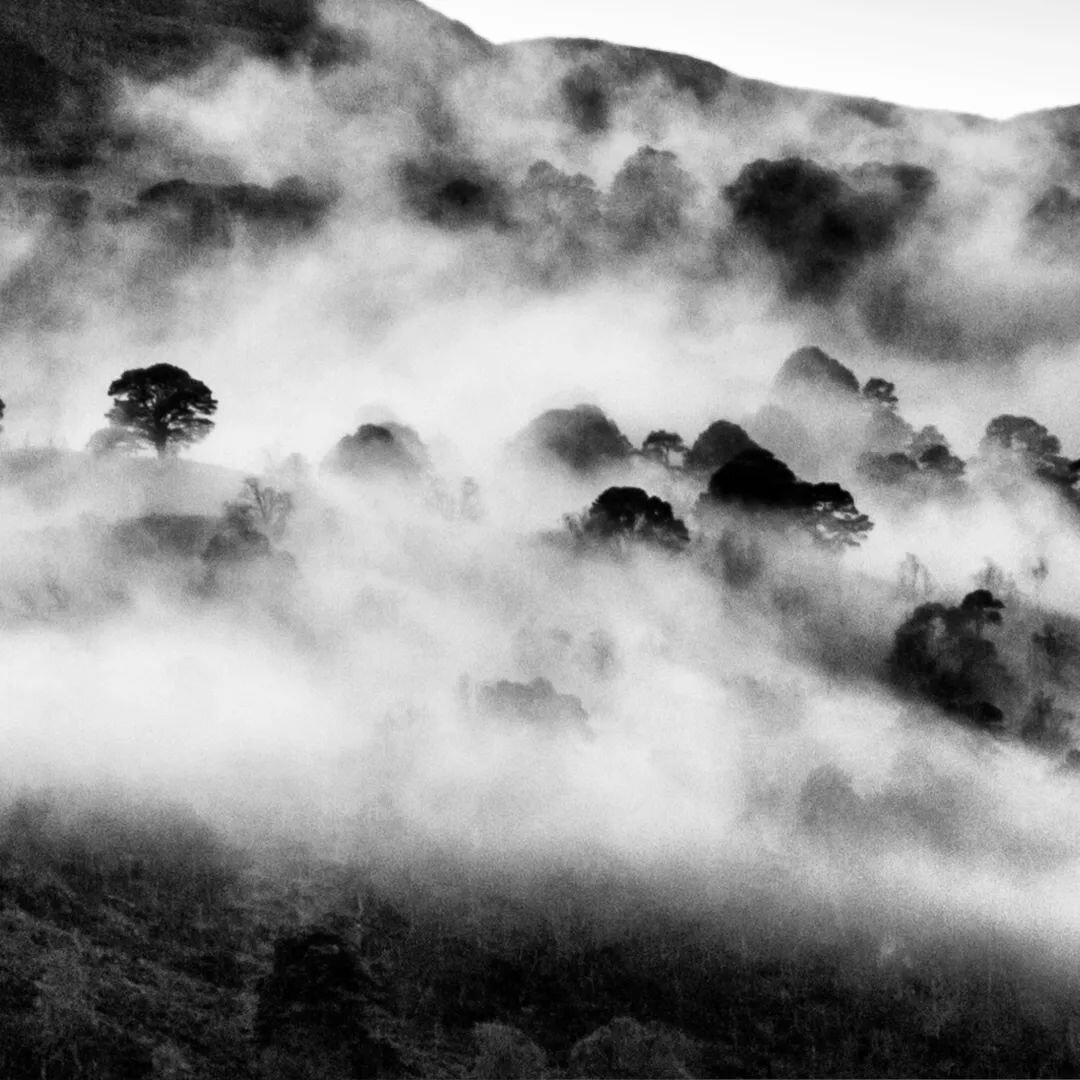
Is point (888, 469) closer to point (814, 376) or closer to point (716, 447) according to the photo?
point (716, 447)

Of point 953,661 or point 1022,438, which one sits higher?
point 1022,438

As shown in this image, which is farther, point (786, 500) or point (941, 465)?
point (941, 465)

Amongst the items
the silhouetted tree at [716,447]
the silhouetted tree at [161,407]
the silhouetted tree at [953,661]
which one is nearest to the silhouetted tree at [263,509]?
the silhouetted tree at [161,407]

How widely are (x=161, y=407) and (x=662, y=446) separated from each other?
4913 centimetres

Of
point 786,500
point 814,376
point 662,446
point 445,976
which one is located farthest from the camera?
point 814,376

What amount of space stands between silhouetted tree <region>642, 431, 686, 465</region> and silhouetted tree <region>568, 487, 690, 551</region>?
2473 centimetres

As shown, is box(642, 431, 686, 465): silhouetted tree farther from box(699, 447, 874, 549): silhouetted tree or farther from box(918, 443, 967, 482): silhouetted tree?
box(918, 443, 967, 482): silhouetted tree

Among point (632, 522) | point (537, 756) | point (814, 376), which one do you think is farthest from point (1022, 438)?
point (537, 756)

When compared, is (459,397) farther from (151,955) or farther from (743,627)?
(151,955)

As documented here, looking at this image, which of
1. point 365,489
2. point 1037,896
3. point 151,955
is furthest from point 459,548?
point 151,955

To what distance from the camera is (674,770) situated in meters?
86.1

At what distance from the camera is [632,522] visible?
115375 millimetres

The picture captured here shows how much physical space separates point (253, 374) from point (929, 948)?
137 metres

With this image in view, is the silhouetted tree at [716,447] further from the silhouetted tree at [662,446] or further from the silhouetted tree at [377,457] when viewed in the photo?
the silhouetted tree at [377,457]
